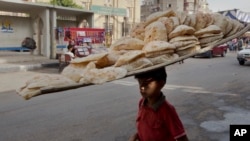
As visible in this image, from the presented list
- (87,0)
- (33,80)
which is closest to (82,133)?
(33,80)

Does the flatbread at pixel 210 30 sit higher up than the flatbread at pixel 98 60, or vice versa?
the flatbread at pixel 210 30

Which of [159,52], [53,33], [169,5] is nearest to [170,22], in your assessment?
[159,52]

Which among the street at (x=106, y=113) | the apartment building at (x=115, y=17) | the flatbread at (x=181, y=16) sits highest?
the apartment building at (x=115, y=17)

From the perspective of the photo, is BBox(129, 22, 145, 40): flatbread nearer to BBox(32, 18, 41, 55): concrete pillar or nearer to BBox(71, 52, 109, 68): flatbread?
BBox(71, 52, 109, 68): flatbread

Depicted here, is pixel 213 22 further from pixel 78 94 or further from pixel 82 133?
pixel 78 94

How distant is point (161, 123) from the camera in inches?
80.7

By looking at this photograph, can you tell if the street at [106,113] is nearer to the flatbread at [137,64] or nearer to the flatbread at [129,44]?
the flatbread at [129,44]

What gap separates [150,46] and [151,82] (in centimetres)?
24

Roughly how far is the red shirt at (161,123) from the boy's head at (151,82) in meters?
0.08

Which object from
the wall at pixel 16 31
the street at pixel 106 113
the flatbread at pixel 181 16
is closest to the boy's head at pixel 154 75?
the flatbread at pixel 181 16

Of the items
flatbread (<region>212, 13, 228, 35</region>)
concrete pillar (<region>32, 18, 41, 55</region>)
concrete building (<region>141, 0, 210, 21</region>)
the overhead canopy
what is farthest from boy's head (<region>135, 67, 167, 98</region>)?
concrete building (<region>141, 0, 210, 21</region>)

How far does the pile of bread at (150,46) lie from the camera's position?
180cm

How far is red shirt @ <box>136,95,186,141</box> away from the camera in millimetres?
2016

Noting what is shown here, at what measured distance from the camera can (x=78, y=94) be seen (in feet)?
29.6
